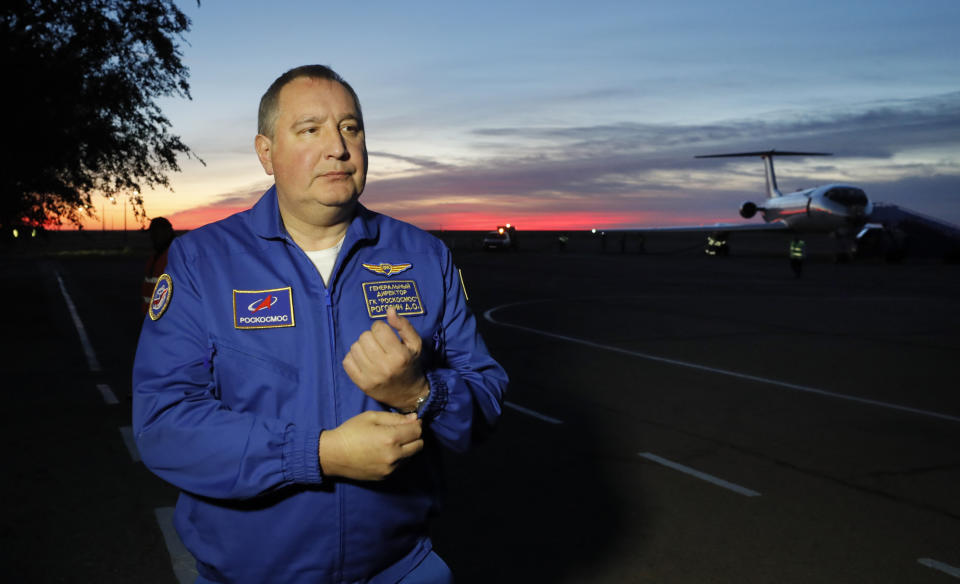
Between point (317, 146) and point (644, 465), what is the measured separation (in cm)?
532

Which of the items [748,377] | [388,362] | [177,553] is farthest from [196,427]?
[748,377]

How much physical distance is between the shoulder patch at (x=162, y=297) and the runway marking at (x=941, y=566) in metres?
4.49

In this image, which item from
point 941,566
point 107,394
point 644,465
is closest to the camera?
point 941,566

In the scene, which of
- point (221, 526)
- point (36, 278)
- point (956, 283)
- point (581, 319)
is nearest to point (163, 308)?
point (221, 526)

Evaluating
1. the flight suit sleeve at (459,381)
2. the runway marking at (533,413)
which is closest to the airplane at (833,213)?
the runway marking at (533,413)

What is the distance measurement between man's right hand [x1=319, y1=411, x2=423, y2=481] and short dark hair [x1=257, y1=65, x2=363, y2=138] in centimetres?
80

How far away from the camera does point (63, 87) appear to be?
19.0 meters

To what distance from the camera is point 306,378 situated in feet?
6.66

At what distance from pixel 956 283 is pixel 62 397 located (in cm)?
2774

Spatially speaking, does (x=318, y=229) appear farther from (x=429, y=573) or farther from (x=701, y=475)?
(x=701, y=475)

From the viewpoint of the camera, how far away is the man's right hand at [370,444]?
1.83 meters

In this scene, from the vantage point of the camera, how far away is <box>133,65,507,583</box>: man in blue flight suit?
74.5 inches

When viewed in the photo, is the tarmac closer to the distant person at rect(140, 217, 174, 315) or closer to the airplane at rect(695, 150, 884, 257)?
the distant person at rect(140, 217, 174, 315)

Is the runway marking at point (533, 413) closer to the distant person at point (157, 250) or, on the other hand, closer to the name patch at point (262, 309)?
the distant person at point (157, 250)
